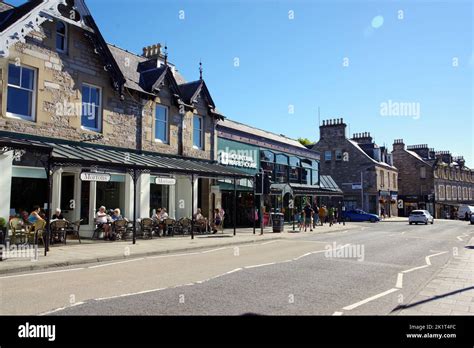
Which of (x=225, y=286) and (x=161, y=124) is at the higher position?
(x=161, y=124)

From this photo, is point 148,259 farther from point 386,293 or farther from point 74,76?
point 74,76

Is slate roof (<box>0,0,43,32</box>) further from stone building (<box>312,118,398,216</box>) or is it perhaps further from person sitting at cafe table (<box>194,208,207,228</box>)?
stone building (<box>312,118,398,216</box>)

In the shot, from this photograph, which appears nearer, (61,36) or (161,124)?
(61,36)

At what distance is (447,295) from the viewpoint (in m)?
7.09

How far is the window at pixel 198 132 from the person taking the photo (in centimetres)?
2256

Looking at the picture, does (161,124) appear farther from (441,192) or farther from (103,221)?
(441,192)

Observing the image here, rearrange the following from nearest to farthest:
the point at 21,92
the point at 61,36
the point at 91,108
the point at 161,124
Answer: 1. the point at 21,92
2. the point at 61,36
3. the point at 91,108
4. the point at 161,124

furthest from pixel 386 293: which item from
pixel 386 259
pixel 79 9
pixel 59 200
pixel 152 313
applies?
pixel 79 9

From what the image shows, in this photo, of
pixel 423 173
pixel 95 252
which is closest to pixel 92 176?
pixel 95 252

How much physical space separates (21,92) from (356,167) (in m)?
41.7

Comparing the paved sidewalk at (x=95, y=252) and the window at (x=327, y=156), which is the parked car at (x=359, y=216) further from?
the paved sidewalk at (x=95, y=252)

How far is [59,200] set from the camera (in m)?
15.3

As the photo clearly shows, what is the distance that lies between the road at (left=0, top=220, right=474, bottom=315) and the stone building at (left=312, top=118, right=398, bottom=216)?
3767 cm

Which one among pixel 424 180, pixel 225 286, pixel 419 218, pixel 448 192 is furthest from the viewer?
pixel 448 192
